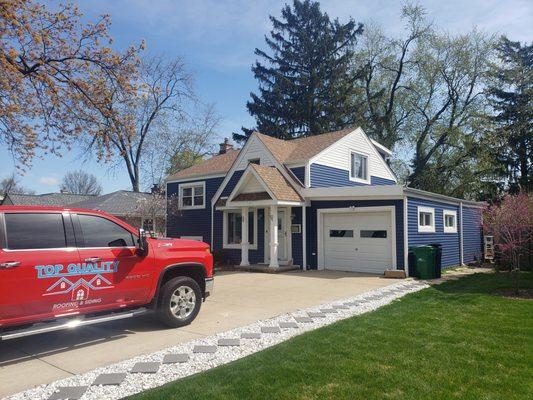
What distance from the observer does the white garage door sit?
50.6 feet

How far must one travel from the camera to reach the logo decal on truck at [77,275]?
5715mm

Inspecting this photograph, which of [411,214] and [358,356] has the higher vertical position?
[411,214]

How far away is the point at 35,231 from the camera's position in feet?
19.2

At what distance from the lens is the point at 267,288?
1213 centimetres

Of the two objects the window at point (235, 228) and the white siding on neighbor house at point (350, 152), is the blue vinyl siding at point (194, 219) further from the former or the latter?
the white siding on neighbor house at point (350, 152)

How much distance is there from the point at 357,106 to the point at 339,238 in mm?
23295

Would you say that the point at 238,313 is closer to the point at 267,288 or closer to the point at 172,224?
the point at 267,288

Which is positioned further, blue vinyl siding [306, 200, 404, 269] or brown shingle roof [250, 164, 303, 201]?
brown shingle roof [250, 164, 303, 201]

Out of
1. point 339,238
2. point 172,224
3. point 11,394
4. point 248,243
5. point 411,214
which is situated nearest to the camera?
point 11,394

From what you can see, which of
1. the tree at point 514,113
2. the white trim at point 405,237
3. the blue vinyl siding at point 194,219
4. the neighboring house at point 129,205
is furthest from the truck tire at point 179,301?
the tree at point 514,113

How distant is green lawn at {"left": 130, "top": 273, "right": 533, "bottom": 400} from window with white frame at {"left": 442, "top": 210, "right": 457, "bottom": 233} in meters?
10.5

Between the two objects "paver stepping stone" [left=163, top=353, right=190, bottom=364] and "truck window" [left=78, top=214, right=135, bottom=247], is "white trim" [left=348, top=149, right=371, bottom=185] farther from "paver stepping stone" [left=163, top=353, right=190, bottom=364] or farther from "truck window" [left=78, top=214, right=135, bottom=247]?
"paver stepping stone" [left=163, top=353, right=190, bottom=364]

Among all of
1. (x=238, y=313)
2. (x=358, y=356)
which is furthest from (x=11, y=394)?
(x=238, y=313)

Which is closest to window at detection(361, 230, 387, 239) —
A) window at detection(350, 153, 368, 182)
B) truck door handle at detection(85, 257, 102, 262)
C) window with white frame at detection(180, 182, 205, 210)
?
window at detection(350, 153, 368, 182)
